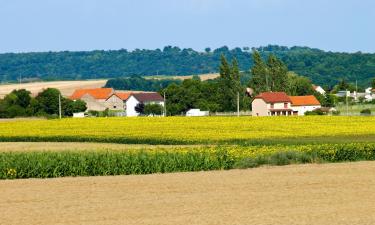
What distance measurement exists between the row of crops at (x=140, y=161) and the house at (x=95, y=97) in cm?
11732

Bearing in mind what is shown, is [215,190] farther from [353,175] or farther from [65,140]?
[65,140]

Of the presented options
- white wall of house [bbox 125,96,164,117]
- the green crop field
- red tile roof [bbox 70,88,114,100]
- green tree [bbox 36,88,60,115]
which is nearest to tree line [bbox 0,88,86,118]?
green tree [bbox 36,88,60,115]

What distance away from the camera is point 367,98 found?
170250mm

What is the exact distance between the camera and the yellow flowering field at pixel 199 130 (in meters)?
58.9

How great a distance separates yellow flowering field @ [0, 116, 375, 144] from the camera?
5888cm

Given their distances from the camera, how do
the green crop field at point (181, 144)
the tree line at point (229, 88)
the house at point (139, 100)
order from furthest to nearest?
the house at point (139, 100)
the tree line at point (229, 88)
the green crop field at point (181, 144)

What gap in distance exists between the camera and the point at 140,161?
39.2m

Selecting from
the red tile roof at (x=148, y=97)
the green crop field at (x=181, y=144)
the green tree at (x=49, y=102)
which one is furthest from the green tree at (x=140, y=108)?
the green crop field at (x=181, y=144)

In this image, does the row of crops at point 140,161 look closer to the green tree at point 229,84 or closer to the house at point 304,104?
the green tree at point 229,84

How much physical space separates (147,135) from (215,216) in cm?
3887

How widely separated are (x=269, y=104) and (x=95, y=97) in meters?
68.3

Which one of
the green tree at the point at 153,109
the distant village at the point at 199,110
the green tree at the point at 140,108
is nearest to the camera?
the distant village at the point at 199,110

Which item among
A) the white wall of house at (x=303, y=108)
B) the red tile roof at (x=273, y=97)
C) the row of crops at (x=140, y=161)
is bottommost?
the row of crops at (x=140, y=161)

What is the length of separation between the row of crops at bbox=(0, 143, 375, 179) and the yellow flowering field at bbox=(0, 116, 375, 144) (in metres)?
12.0
